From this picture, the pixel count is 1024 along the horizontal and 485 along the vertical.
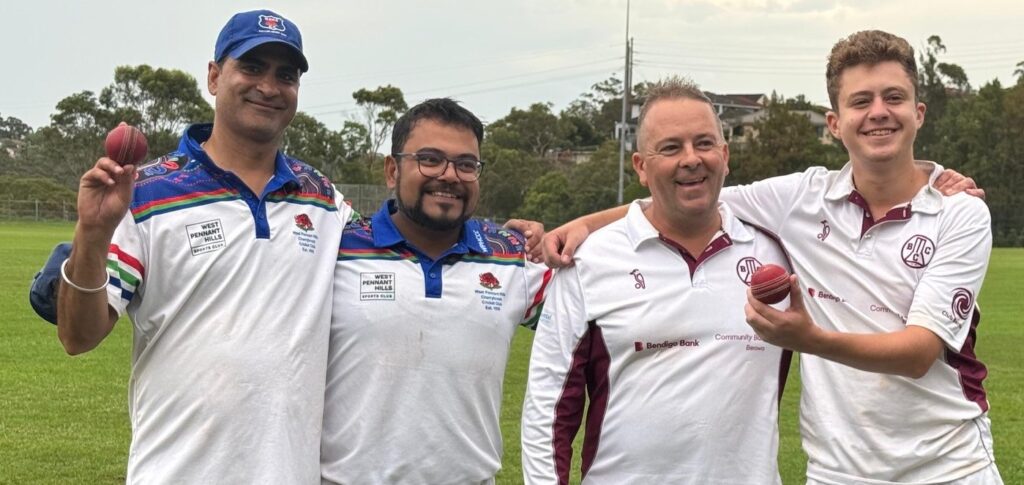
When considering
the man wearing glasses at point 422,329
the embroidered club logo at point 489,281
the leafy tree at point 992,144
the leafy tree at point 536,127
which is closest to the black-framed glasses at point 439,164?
the man wearing glasses at point 422,329

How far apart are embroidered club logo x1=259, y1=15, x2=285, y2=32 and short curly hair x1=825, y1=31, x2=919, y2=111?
2.17 metres

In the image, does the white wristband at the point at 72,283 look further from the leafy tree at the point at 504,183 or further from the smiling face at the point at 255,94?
the leafy tree at the point at 504,183

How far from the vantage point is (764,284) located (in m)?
2.81

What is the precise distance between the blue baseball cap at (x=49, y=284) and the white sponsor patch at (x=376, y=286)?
3.35 feet

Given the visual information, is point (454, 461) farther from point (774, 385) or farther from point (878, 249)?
point (878, 249)

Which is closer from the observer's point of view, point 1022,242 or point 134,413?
point 134,413

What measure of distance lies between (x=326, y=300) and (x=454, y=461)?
0.76m

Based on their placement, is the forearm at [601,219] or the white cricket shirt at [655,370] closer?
the white cricket shirt at [655,370]

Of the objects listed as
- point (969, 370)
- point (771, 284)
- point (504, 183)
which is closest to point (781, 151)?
point (504, 183)

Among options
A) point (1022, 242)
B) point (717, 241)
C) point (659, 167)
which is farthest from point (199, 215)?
point (1022, 242)

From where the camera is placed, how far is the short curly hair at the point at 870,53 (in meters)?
3.82

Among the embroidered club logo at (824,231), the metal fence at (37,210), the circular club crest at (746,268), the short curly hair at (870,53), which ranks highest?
the short curly hair at (870,53)

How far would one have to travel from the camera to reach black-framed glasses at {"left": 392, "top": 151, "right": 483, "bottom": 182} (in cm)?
386

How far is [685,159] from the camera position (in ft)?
11.6
